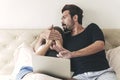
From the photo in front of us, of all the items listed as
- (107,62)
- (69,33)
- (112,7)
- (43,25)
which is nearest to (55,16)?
(43,25)

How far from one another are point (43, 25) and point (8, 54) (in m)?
0.43

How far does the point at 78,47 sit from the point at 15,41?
24.2 inches

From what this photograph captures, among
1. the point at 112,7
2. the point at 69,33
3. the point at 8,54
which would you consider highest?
the point at 112,7

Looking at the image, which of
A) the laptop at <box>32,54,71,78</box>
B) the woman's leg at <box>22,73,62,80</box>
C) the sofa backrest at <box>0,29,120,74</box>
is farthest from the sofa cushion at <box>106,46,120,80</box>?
the woman's leg at <box>22,73,62,80</box>

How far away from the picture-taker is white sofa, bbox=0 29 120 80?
2.29m

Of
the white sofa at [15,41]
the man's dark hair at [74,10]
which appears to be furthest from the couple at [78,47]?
the white sofa at [15,41]

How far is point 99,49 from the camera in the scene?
6.59 feet

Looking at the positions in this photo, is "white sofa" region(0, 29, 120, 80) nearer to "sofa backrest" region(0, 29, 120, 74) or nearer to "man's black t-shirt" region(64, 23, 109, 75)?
"sofa backrest" region(0, 29, 120, 74)

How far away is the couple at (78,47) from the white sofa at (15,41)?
0.17 metres

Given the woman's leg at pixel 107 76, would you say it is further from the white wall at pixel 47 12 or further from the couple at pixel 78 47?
the white wall at pixel 47 12

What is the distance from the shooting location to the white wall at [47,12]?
2.45m

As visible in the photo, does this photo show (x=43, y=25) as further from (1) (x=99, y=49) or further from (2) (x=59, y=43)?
(1) (x=99, y=49)

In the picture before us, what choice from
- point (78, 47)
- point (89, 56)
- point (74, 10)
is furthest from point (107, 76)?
point (74, 10)

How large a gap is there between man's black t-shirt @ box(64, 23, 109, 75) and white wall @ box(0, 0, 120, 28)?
12.9 inches
